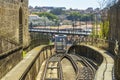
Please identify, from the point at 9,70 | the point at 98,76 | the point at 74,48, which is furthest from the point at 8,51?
the point at 74,48

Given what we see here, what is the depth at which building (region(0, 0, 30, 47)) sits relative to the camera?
58.8 feet

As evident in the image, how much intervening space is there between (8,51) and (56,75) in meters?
6.74

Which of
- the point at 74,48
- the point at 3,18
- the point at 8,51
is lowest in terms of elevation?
the point at 74,48

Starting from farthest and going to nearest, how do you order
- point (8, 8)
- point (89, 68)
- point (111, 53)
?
point (111, 53) → point (89, 68) → point (8, 8)

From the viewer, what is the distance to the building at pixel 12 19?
1793cm

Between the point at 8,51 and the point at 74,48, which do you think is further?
the point at 74,48

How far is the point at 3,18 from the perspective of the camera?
706 inches

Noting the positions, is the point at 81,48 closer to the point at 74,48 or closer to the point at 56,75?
the point at 74,48

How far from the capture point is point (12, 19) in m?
20.6

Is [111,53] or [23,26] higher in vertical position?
[23,26]

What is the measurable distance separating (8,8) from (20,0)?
497cm

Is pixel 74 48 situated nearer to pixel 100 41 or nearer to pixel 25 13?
pixel 100 41

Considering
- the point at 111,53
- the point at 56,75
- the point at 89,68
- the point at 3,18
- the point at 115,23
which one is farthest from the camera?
the point at 115,23

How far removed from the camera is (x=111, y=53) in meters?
25.6
